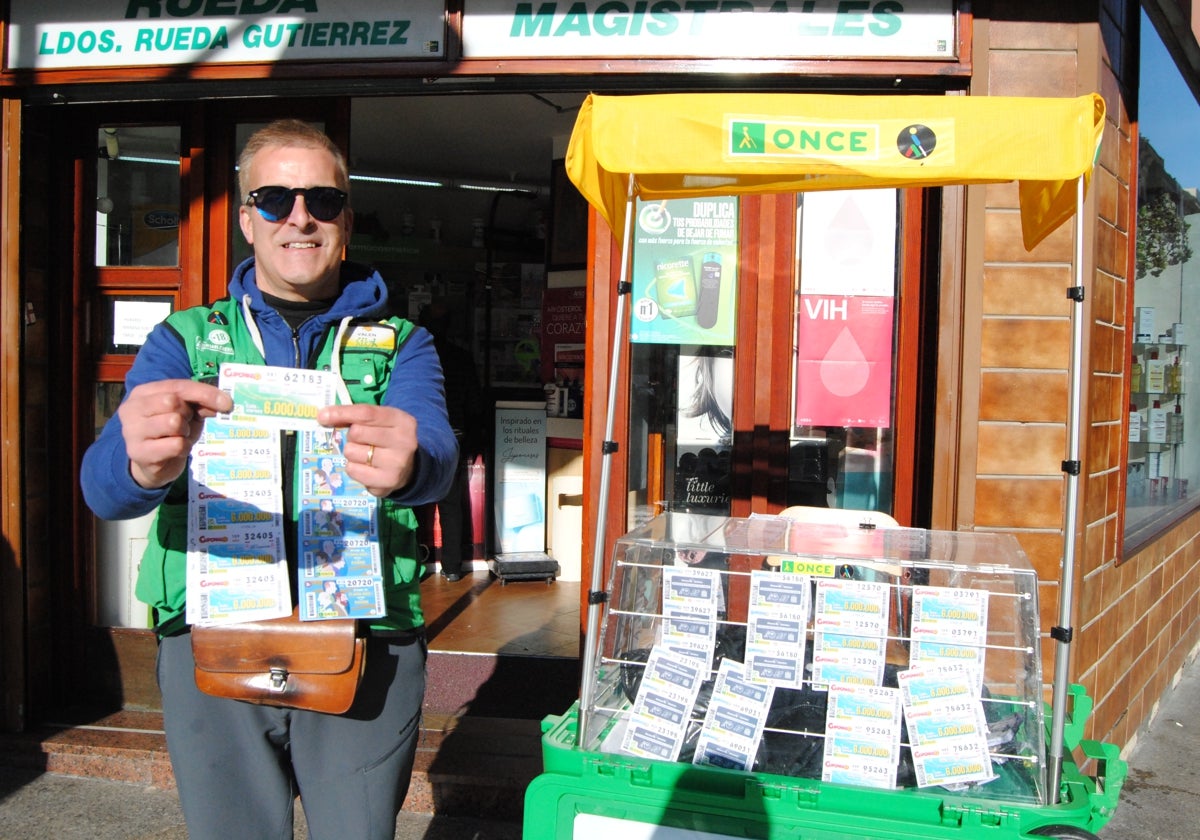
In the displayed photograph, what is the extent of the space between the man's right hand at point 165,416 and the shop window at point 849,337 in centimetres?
282

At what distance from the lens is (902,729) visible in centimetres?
223

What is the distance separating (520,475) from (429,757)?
9.33 feet

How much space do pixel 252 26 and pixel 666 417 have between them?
227cm

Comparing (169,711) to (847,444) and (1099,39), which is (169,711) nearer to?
(847,444)

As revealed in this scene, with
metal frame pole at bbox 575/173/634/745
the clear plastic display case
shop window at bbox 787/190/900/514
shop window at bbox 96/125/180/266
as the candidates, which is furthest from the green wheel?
shop window at bbox 96/125/180/266

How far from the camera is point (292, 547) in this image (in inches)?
74.1

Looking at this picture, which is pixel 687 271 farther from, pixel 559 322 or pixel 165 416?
pixel 559 322

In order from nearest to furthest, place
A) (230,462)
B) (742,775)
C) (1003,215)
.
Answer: (230,462)
(742,775)
(1003,215)

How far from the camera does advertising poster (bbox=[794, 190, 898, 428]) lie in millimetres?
3945

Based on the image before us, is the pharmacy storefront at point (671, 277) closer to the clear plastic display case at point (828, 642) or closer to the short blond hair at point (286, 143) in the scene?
the clear plastic display case at point (828, 642)

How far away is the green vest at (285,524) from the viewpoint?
6.11 feet

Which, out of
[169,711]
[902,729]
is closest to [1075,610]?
[902,729]

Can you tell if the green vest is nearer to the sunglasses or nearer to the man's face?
the man's face

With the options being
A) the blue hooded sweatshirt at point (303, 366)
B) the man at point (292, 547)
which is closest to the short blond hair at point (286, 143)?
the man at point (292, 547)
